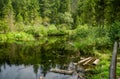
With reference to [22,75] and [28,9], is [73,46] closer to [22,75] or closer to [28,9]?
[22,75]

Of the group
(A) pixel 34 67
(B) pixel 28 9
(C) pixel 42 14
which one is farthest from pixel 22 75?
(C) pixel 42 14

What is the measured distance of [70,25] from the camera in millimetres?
73250

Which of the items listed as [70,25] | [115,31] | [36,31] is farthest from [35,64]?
[70,25]

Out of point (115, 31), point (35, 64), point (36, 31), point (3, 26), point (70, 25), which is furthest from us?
point (70, 25)

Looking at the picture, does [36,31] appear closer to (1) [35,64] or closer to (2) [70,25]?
(2) [70,25]

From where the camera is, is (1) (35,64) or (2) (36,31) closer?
(1) (35,64)

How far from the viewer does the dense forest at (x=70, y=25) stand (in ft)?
59.8

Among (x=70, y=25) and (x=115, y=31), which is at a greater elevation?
(x=115, y=31)

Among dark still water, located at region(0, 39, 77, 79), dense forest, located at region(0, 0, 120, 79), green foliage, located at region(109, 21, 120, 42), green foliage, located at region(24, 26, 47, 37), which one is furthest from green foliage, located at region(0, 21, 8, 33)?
green foliage, located at region(109, 21, 120, 42)

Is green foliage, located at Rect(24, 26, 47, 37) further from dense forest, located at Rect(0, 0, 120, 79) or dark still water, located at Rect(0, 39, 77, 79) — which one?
dark still water, located at Rect(0, 39, 77, 79)

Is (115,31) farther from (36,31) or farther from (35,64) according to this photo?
(36,31)

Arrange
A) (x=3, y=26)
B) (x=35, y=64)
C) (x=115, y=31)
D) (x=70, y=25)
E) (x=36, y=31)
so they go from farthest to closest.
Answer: (x=70, y=25) < (x=36, y=31) < (x=3, y=26) < (x=35, y=64) < (x=115, y=31)

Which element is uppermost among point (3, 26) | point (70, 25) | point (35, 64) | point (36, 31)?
point (3, 26)

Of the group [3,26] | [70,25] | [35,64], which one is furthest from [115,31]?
[70,25]
